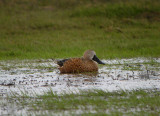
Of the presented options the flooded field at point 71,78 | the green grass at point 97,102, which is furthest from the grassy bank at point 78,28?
the green grass at point 97,102

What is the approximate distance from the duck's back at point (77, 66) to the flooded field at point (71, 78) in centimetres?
25

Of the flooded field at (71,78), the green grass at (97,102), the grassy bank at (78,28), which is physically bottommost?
the green grass at (97,102)

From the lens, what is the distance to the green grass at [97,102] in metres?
5.94

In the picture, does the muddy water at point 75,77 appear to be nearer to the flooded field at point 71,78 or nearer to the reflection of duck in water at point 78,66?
the flooded field at point 71,78

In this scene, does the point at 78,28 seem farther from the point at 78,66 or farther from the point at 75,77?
the point at 75,77

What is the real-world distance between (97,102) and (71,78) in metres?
3.10

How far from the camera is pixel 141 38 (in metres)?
16.0

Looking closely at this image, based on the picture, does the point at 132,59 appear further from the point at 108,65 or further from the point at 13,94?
the point at 13,94

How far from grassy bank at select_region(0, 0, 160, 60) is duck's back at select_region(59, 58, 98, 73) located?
2768mm

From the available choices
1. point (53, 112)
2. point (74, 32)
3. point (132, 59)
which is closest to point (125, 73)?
point (132, 59)

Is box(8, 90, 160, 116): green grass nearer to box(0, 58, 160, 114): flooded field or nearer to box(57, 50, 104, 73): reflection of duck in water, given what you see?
box(0, 58, 160, 114): flooded field

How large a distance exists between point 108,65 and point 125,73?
1532 mm

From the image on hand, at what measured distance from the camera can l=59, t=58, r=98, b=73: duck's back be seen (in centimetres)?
1016

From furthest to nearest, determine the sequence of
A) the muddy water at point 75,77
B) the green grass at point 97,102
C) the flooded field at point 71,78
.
→ the muddy water at point 75,77
the flooded field at point 71,78
the green grass at point 97,102
